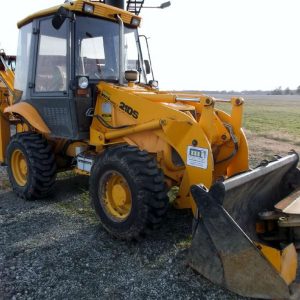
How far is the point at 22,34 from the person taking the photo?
6.23 metres

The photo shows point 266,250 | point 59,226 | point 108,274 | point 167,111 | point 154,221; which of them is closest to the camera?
point 266,250

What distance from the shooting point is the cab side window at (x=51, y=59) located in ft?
17.4

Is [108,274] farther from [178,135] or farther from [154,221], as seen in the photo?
[178,135]

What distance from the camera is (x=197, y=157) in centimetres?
416

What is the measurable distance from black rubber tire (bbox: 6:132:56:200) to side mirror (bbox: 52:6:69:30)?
5.73 feet

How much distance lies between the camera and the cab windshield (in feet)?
17.3

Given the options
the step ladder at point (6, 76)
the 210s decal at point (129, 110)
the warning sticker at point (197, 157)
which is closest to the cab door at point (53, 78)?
the 210s decal at point (129, 110)

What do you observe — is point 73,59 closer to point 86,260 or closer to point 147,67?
point 147,67

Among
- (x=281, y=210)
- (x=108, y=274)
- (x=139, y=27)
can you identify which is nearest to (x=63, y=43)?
(x=139, y=27)

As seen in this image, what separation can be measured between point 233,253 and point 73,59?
3258mm

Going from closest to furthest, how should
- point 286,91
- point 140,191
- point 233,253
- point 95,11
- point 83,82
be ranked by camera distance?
point 233,253 < point 140,191 < point 83,82 < point 95,11 < point 286,91

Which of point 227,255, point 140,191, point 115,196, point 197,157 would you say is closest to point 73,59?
point 115,196

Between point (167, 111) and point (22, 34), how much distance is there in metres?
3.13

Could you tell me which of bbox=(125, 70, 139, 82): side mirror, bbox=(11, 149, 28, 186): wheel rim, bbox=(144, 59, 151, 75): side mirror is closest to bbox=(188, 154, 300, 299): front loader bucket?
bbox=(125, 70, 139, 82): side mirror
